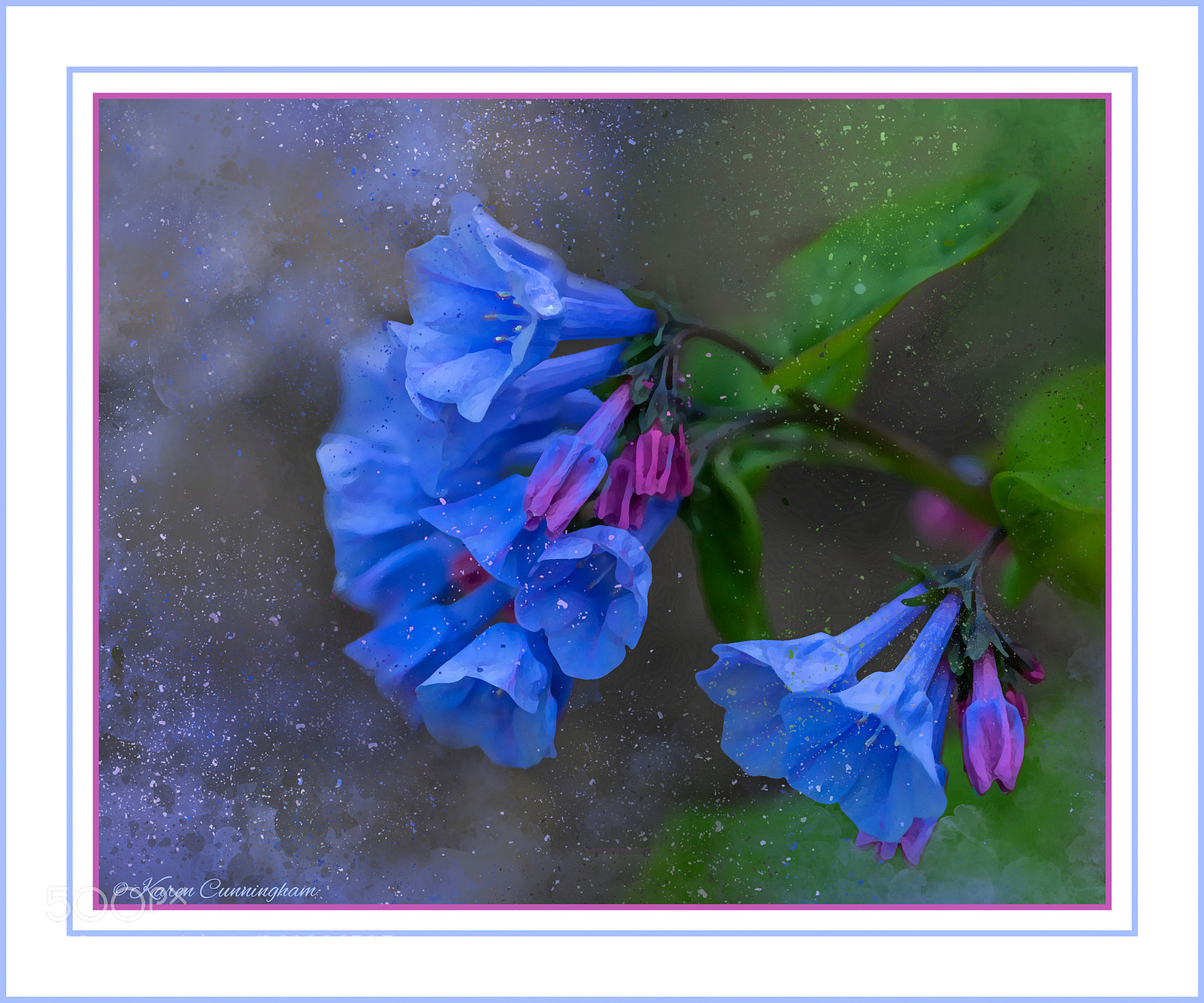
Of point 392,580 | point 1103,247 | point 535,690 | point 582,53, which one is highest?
point 582,53

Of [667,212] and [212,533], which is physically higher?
[667,212]

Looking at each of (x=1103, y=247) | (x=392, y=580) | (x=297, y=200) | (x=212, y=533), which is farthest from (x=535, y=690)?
(x=1103, y=247)

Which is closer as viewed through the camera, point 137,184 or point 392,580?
point 392,580

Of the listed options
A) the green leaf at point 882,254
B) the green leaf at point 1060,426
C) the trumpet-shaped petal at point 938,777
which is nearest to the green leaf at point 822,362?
the green leaf at point 882,254

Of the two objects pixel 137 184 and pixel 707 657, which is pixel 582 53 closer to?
pixel 137 184

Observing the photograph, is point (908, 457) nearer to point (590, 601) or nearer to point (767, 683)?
point (767, 683)
